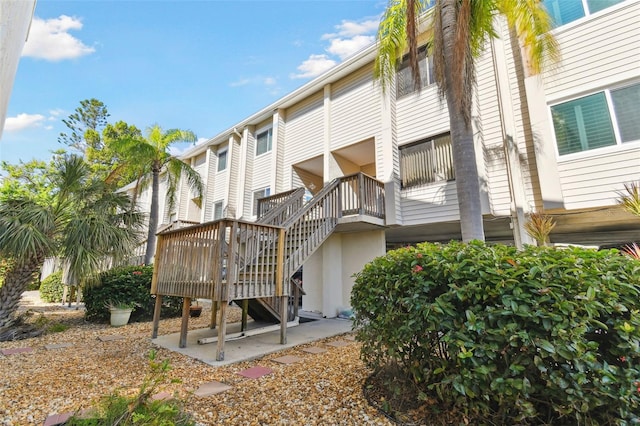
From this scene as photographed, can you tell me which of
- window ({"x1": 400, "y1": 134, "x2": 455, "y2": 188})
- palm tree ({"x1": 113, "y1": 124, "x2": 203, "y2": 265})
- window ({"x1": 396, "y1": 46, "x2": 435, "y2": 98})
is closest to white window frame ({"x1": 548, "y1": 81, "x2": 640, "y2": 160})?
window ({"x1": 400, "y1": 134, "x2": 455, "y2": 188})

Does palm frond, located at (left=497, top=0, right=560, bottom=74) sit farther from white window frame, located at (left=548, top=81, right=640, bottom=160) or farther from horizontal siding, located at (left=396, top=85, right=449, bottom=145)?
horizontal siding, located at (left=396, top=85, right=449, bottom=145)

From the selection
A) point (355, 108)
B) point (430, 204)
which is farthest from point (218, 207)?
point (430, 204)

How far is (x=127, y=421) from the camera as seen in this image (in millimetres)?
2152

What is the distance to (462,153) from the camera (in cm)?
522

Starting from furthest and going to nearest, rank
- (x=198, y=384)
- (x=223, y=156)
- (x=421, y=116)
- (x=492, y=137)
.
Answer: (x=223, y=156)
(x=421, y=116)
(x=492, y=137)
(x=198, y=384)

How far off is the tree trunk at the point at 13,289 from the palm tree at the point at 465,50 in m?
9.45

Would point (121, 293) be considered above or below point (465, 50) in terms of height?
below

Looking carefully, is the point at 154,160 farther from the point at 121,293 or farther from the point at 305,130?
the point at 305,130

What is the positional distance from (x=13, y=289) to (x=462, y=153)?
33.0 ft

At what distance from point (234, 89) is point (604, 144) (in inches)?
501

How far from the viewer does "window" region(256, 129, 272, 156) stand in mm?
13806

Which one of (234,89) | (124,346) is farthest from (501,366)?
(234,89)

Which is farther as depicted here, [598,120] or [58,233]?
[58,233]

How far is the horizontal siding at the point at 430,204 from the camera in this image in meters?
7.92
